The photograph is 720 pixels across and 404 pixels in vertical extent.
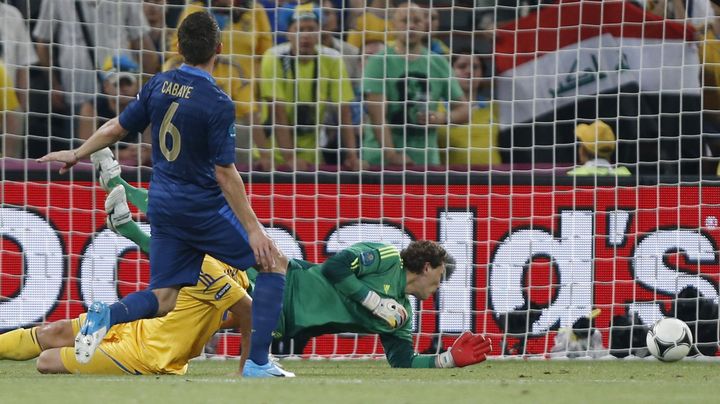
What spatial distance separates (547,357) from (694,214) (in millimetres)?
1322

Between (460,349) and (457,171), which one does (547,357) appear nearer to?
(457,171)

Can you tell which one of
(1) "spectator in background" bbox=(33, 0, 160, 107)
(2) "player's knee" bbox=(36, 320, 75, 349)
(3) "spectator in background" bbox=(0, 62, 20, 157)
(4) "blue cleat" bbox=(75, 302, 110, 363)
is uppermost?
(1) "spectator in background" bbox=(33, 0, 160, 107)

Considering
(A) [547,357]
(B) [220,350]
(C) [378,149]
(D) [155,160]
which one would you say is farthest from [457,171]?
(D) [155,160]

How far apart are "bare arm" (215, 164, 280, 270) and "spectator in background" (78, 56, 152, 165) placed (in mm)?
3528

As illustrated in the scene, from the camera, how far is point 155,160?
6.24m

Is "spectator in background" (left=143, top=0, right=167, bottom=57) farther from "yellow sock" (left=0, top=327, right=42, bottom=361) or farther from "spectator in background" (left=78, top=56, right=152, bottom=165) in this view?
"yellow sock" (left=0, top=327, right=42, bottom=361)

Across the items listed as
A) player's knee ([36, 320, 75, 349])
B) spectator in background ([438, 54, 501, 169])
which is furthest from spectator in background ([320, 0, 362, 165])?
player's knee ([36, 320, 75, 349])

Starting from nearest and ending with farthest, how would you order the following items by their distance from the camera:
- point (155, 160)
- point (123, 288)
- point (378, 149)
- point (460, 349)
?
point (155, 160)
point (460, 349)
point (123, 288)
point (378, 149)

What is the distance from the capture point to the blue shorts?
20.2 ft

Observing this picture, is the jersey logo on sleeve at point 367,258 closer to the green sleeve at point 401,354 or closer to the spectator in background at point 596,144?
the green sleeve at point 401,354

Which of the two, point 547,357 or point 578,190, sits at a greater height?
point 578,190

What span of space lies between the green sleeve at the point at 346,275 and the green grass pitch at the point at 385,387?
0.42 metres

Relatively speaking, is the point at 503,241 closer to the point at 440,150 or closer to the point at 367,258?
the point at 440,150

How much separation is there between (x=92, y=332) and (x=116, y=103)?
12.2ft
